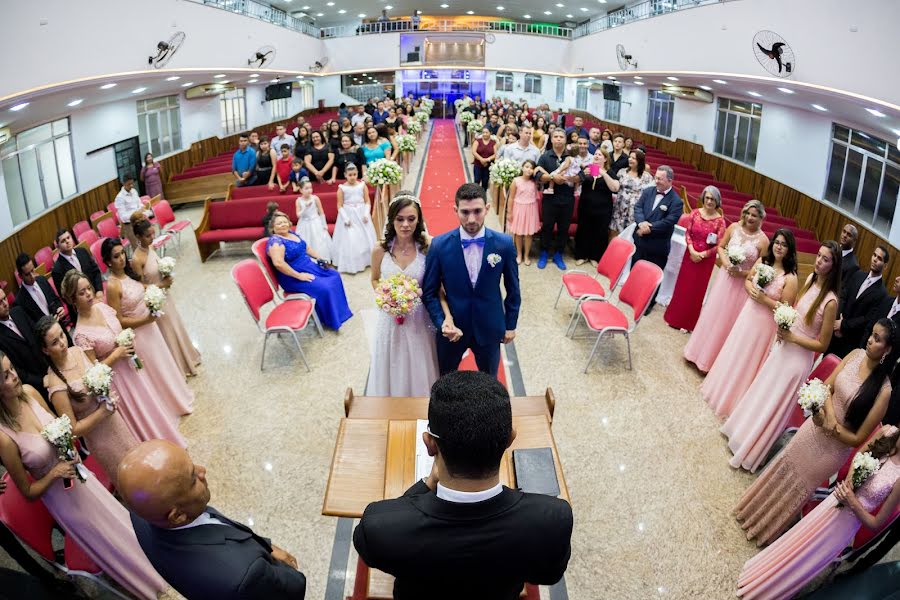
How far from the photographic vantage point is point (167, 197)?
12.9 metres

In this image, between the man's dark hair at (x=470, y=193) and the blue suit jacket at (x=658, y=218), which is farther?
the blue suit jacket at (x=658, y=218)

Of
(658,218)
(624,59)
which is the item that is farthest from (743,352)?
(624,59)

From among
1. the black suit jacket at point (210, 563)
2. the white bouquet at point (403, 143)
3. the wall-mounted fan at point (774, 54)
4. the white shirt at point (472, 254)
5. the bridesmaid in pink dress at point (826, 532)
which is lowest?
the bridesmaid in pink dress at point (826, 532)

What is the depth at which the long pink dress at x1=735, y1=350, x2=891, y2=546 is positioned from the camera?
343 cm

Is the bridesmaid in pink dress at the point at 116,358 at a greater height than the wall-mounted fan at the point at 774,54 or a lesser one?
lesser

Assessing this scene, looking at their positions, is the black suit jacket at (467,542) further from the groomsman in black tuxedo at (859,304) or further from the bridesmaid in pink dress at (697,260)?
the bridesmaid in pink dress at (697,260)

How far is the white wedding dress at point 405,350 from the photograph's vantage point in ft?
14.9

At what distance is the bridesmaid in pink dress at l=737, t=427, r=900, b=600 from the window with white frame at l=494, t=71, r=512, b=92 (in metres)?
34.2

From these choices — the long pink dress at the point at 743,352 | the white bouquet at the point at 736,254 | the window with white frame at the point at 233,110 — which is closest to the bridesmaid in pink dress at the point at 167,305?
the long pink dress at the point at 743,352

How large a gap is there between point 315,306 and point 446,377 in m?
5.20

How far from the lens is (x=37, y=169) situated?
9.71 metres

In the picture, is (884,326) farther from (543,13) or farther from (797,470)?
(543,13)

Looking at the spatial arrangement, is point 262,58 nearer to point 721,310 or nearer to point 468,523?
point 721,310

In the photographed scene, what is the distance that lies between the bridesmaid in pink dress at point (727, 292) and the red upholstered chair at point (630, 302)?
2.08 feet
